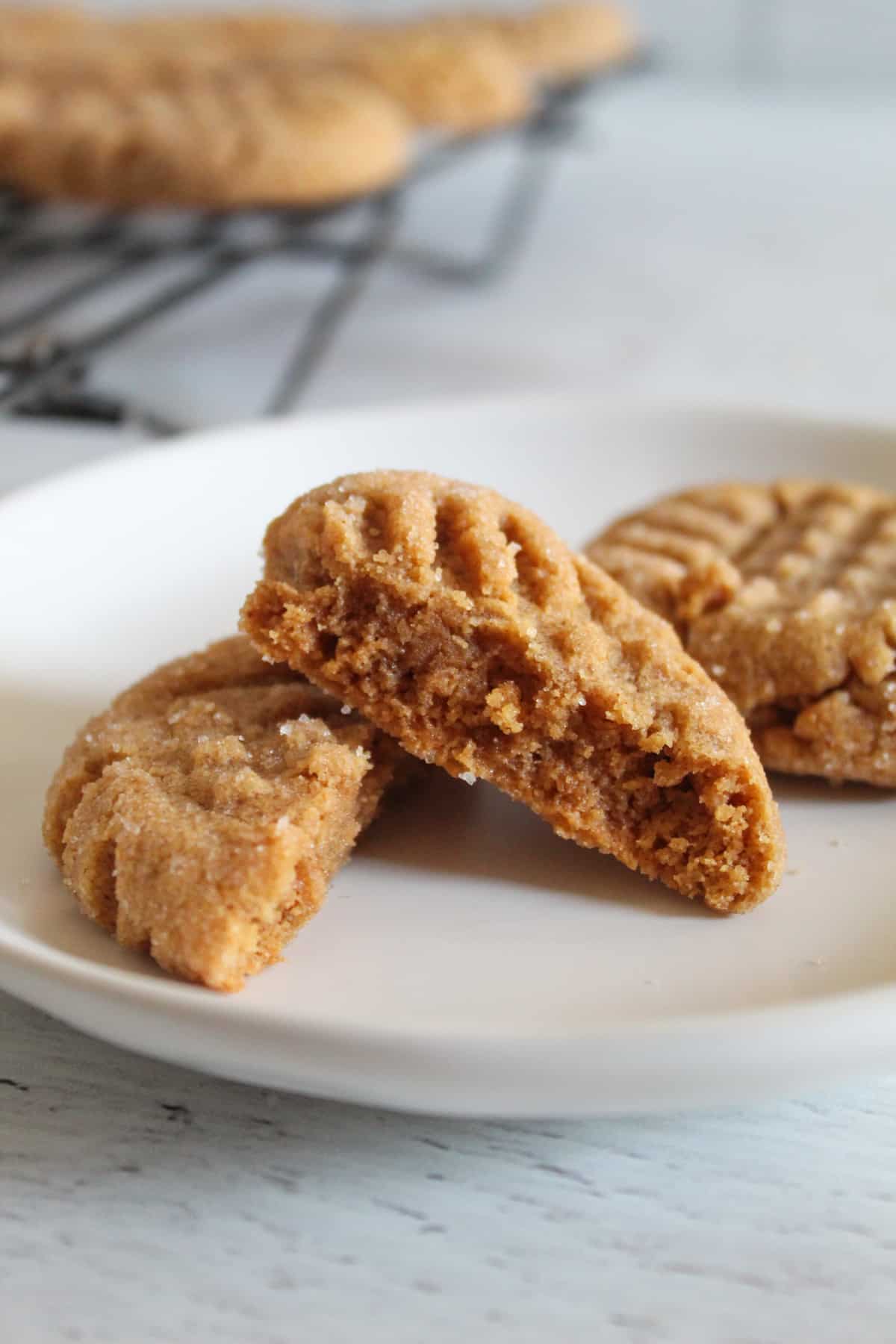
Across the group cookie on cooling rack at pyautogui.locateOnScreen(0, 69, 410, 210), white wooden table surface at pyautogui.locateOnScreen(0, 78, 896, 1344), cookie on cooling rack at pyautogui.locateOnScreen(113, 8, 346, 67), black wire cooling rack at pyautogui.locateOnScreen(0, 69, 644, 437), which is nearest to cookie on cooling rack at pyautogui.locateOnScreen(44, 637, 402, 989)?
white wooden table surface at pyautogui.locateOnScreen(0, 78, 896, 1344)

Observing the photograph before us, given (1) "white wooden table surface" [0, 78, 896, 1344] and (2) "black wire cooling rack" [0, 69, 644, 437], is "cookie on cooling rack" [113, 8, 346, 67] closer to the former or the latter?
(2) "black wire cooling rack" [0, 69, 644, 437]

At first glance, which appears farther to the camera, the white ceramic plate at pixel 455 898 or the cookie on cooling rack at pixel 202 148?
the cookie on cooling rack at pixel 202 148

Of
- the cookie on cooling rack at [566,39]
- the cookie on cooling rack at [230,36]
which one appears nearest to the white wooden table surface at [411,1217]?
the cookie on cooling rack at [230,36]

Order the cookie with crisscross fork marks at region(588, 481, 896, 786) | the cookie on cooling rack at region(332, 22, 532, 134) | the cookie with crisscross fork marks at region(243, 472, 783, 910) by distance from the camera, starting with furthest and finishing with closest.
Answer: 1. the cookie on cooling rack at region(332, 22, 532, 134)
2. the cookie with crisscross fork marks at region(588, 481, 896, 786)
3. the cookie with crisscross fork marks at region(243, 472, 783, 910)

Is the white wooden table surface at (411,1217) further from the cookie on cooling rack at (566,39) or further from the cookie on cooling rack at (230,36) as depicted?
the cookie on cooling rack at (566,39)

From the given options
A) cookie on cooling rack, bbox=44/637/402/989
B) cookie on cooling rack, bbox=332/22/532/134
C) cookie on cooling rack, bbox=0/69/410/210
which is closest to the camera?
cookie on cooling rack, bbox=44/637/402/989

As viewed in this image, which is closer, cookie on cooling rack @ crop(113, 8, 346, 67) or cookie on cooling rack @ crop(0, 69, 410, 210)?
cookie on cooling rack @ crop(0, 69, 410, 210)

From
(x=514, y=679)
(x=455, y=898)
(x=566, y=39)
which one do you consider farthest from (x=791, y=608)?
(x=566, y=39)
